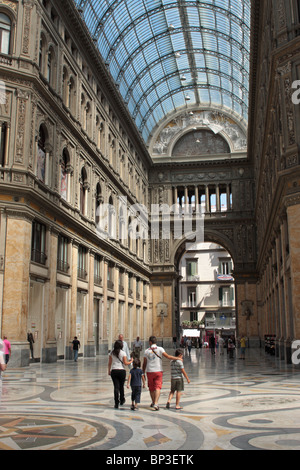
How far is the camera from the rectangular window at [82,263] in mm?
30386

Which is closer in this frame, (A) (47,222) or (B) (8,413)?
(B) (8,413)

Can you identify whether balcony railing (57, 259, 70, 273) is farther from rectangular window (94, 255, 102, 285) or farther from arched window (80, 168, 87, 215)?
rectangular window (94, 255, 102, 285)

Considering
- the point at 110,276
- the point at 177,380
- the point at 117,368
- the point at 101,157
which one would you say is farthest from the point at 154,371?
the point at 110,276

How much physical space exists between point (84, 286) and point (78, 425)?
76.4 ft

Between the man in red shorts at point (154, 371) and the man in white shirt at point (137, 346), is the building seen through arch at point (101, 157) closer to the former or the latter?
the man in white shirt at point (137, 346)

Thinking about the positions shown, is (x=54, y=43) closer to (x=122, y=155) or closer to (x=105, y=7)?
(x=105, y=7)

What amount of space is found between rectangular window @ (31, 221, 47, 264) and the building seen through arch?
10cm

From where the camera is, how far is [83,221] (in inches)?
1213

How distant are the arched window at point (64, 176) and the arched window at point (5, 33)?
7.10m

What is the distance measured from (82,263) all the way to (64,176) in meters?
6.20

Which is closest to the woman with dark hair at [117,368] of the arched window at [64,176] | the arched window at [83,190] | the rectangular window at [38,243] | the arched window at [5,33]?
the rectangular window at [38,243]

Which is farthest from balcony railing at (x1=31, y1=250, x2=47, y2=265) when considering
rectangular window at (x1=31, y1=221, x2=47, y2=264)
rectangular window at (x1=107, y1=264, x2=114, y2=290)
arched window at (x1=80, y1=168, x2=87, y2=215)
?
rectangular window at (x1=107, y1=264, x2=114, y2=290)

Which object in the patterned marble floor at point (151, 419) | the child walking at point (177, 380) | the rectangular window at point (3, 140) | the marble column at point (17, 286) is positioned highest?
the rectangular window at point (3, 140)
